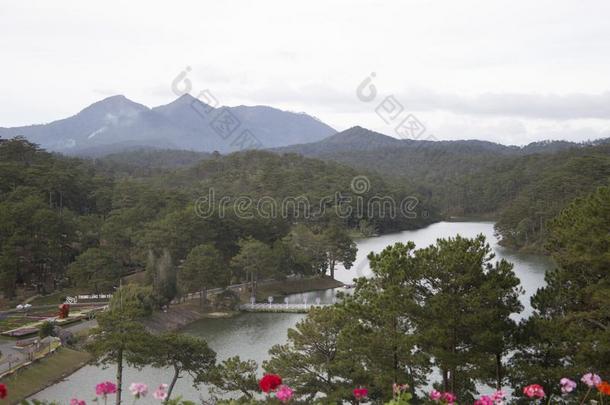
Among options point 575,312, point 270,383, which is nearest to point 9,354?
point 575,312

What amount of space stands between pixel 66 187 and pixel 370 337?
38.8m

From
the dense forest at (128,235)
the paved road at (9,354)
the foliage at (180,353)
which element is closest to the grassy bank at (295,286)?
the dense forest at (128,235)

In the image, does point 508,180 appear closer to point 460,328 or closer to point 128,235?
point 128,235

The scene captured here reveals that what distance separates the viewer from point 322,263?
4084 cm

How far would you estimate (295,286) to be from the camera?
130 feet

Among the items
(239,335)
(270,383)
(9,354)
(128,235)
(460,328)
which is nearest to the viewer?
(270,383)

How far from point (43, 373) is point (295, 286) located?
2078 cm

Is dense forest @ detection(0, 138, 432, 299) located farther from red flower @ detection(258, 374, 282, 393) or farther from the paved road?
red flower @ detection(258, 374, 282, 393)

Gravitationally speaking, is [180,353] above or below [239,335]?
above

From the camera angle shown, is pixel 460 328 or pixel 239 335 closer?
pixel 460 328

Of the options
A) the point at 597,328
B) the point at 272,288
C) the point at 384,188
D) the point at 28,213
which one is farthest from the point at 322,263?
the point at 384,188

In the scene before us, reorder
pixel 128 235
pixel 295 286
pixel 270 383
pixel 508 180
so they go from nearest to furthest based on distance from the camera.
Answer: pixel 270 383
pixel 128 235
pixel 295 286
pixel 508 180

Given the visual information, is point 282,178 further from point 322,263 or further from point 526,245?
point 322,263

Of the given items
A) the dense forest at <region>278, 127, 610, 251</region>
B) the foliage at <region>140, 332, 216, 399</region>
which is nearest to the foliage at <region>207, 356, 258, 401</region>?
the foliage at <region>140, 332, 216, 399</region>
